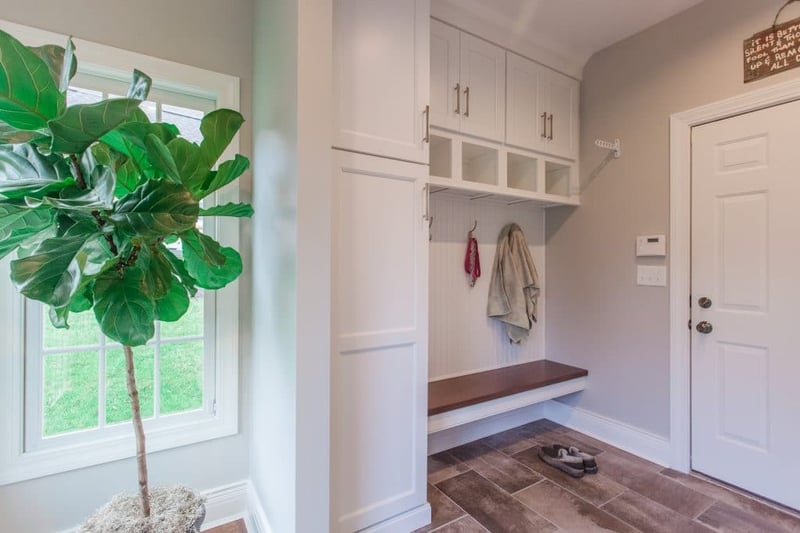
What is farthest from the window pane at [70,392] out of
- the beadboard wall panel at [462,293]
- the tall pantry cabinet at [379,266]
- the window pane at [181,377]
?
the beadboard wall panel at [462,293]

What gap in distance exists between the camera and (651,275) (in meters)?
2.40

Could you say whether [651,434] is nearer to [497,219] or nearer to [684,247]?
[684,247]

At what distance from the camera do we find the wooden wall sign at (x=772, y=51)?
6.13 ft

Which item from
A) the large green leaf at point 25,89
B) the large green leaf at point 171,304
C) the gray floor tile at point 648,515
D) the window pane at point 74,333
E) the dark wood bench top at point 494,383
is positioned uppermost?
the large green leaf at point 25,89

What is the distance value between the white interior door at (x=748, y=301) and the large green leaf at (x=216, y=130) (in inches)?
100

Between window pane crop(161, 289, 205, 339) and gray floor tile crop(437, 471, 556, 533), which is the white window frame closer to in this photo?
window pane crop(161, 289, 205, 339)

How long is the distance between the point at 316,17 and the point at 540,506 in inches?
97.1

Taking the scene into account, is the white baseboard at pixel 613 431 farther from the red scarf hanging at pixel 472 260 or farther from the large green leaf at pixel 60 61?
the large green leaf at pixel 60 61

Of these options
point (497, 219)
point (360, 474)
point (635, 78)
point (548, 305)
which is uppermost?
point (635, 78)

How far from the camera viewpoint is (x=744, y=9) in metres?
2.01

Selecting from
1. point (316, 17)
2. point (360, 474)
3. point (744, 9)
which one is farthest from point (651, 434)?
point (316, 17)

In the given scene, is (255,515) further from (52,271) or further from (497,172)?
(497,172)

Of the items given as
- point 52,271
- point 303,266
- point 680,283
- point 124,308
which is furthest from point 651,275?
point 52,271

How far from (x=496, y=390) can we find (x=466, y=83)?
1.91 meters
